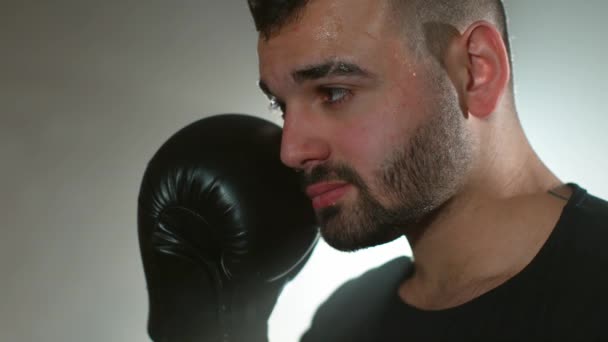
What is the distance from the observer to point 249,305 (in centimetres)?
107

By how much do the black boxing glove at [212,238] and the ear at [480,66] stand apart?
0.40 m

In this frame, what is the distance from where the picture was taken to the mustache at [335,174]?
0.93 meters

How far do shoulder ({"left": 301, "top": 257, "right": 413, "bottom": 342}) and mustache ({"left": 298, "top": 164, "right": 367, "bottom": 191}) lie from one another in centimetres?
31

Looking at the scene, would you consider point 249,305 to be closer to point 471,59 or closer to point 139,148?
point 471,59

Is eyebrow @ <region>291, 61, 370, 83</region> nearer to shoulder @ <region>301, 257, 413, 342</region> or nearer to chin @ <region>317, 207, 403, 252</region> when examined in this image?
chin @ <region>317, 207, 403, 252</region>

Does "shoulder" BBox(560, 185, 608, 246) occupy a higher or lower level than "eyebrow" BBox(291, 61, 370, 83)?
lower

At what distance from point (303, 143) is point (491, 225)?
1.11 feet

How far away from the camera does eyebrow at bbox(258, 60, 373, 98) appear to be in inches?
34.9

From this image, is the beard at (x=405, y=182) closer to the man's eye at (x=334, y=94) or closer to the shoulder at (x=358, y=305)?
the man's eye at (x=334, y=94)

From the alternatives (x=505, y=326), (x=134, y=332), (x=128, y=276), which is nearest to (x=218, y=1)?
(x=128, y=276)

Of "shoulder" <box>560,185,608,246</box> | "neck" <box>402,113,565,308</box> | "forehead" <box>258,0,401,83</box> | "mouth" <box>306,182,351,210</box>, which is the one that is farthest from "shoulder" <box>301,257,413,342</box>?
"forehead" <box>258,0,401,83</box>

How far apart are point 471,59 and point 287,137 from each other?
33 centimetres

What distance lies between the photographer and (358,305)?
4.03ft

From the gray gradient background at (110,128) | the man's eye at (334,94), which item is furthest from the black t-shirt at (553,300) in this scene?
the gray gradient background at (110,128)
